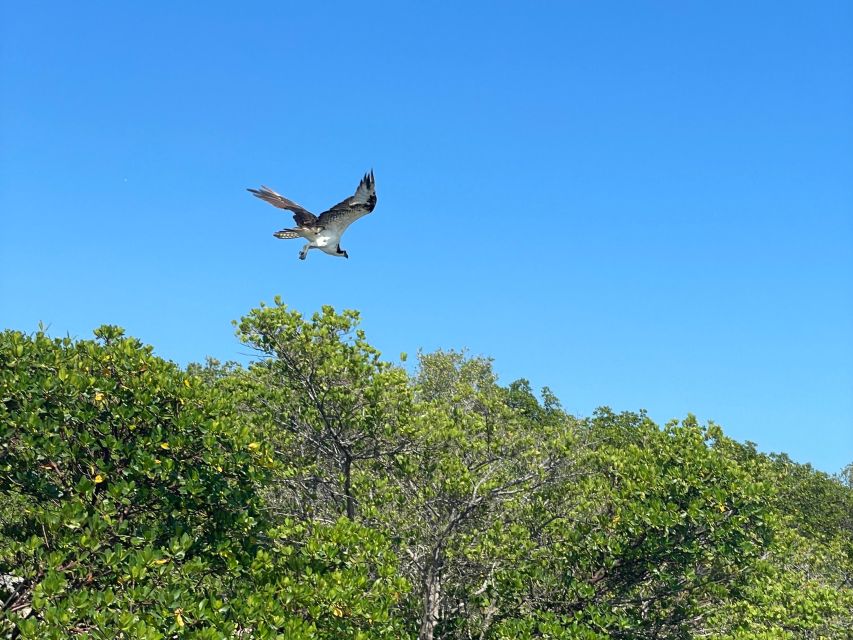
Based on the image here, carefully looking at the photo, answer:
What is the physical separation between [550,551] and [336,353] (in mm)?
6246

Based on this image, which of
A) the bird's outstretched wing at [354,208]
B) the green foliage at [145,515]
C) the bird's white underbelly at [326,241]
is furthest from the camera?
the bird's white underbelly at [326,241]

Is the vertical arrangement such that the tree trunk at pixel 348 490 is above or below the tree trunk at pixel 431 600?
above

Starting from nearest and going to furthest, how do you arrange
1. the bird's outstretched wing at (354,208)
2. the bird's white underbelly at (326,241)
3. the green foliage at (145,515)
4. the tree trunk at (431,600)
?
1. the green foliage at (145,515)
2. the bird's outstretched wing at (354,208)
3. the tree trunk at (431,600)
4. the bird's white underbelly at (326,241)

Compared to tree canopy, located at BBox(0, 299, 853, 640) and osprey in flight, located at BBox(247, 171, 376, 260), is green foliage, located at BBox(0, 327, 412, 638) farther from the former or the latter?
osprey in flight, located at BBox(247, 171, 376, 260)

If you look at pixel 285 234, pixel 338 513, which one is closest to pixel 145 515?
pixel 338 513

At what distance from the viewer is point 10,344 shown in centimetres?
1116

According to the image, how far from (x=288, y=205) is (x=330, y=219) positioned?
1.82 metres

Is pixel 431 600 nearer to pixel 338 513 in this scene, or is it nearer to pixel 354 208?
pixel 338 513

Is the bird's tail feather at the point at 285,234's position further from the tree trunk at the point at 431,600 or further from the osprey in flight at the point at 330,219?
the tree trunk at the point at 431,600

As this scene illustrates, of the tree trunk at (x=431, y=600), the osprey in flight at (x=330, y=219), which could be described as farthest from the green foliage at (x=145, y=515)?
the osprey in flight at (x=330, y=219)

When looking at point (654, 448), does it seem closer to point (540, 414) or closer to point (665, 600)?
point (665, 600)

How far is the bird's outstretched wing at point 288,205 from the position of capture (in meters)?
14.7

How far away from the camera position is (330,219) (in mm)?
14188

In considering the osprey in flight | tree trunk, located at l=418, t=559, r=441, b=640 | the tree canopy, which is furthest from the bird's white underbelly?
tree trunk, located at l=418, t=559, r=441, b=640
